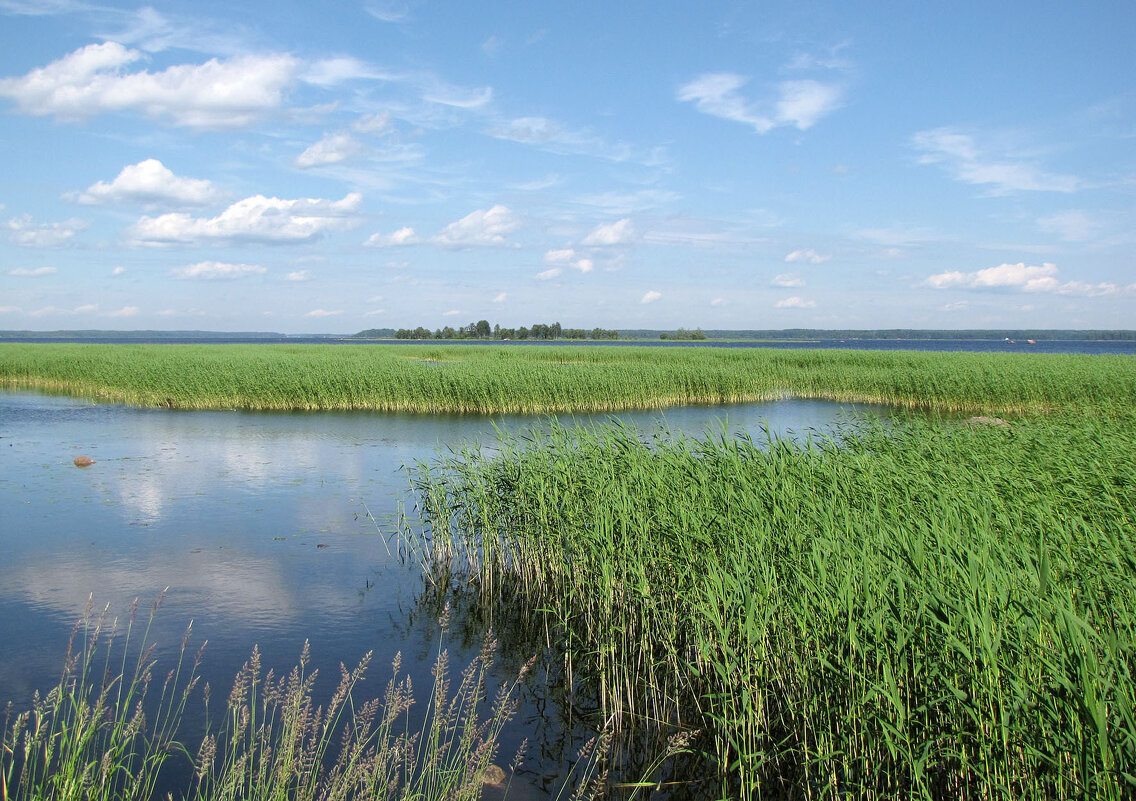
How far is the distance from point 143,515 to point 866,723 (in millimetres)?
10540

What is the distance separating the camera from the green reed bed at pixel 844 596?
346cm

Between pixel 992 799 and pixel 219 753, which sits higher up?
pixel 992 799

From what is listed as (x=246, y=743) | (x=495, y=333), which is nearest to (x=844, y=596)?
(x=246, y=743)

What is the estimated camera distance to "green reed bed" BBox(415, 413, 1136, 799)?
346 cm

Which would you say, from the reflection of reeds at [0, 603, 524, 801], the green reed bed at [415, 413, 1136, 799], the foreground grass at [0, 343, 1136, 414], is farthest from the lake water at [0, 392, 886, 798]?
the foreground grass at [0, 343, 1136, 414]

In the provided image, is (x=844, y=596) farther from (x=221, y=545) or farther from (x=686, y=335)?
(x=686, y=335)

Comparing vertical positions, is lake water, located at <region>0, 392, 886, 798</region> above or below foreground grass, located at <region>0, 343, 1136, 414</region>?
below

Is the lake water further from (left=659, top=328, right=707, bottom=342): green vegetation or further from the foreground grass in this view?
(left=659, top=328, right=707, bottom=342): green vegetation

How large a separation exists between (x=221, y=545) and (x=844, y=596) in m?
8.29

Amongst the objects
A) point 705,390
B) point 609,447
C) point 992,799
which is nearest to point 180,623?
point 609,447

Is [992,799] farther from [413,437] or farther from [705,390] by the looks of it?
[705,390]

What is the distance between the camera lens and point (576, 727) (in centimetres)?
551

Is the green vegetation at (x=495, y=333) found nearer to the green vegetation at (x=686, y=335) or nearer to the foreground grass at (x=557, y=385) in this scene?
the green vegetation at (x=686, y=335)

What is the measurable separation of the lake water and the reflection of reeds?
48 centimetres
